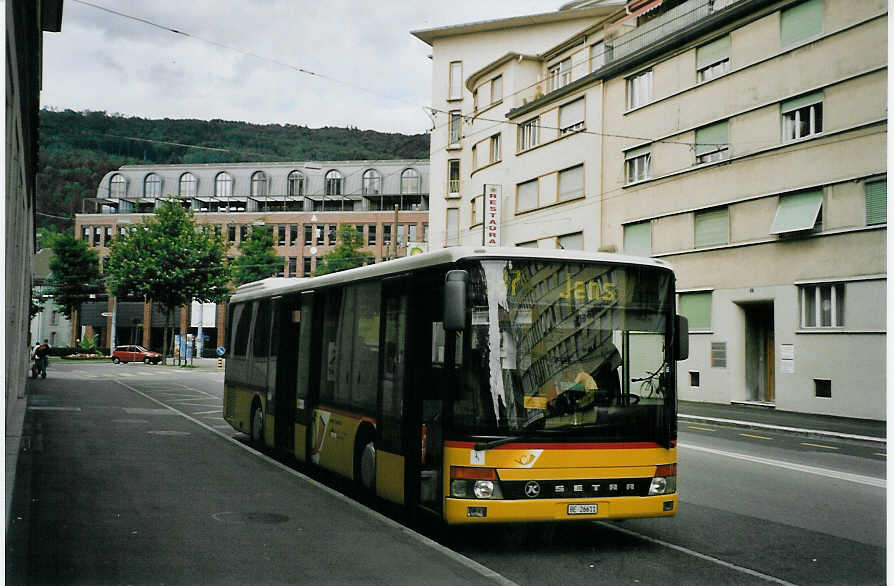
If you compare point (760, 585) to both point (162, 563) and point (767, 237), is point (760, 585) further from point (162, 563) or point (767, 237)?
point (767, 237)

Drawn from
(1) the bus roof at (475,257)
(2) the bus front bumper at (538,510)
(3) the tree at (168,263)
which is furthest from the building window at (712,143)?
(3) the tree at (168,263)

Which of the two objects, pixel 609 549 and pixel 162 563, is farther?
pixel 609 549

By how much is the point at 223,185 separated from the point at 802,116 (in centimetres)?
8179

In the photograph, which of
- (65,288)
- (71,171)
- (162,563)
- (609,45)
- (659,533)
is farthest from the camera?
(65,288)

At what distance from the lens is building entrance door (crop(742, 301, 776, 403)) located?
96.7 ft

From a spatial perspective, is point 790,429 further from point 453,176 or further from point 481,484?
point 453,176

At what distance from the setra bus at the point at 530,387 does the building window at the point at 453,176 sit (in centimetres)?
4641

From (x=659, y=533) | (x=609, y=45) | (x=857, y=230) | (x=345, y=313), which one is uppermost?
(x=609, y=45)

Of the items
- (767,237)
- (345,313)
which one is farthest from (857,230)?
(345,313)

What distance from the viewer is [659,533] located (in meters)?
9.01

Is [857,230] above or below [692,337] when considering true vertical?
above

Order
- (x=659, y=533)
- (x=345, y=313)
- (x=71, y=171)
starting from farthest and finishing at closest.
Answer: (x=71, y=171)
(x=345, y=313)
(x=659, y=533)

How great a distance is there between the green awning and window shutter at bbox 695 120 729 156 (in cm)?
354

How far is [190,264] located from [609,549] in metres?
57.8
